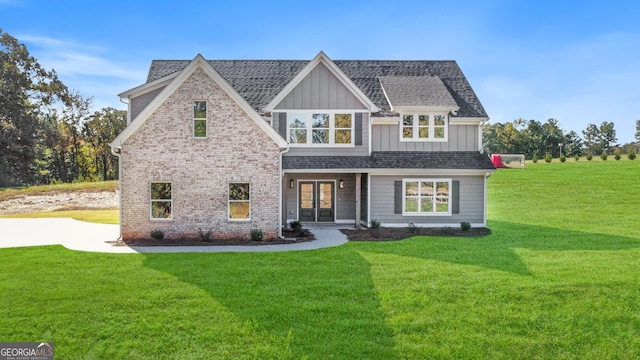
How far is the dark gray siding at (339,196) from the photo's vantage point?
825 inches

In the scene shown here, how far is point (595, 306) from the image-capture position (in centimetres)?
872

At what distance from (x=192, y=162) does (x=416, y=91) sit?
11.5m

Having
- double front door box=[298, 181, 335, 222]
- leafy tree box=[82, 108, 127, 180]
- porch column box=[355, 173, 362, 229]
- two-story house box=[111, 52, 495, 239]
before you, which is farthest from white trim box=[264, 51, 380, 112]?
leafy tree box=[82, 108, 127, 180]

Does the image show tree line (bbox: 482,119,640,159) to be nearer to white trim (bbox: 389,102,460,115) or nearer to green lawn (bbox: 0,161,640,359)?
white trim (bbox: 389,102,460,115)

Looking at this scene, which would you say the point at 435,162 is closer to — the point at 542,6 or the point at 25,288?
the point at 542,6

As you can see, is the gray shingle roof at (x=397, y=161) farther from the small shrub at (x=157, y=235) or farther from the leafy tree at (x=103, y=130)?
the leafy tree at (x=103, y=130)

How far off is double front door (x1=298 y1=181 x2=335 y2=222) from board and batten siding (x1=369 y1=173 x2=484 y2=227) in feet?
7.30

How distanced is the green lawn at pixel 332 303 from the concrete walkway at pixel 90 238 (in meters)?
0.97

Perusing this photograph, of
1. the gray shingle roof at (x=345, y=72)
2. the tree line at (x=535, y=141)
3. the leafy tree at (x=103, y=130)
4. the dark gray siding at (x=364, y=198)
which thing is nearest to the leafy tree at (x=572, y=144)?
the tree line at (x=535, y=141)

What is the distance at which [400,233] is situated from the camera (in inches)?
712

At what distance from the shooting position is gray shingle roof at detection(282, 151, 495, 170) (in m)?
19.3

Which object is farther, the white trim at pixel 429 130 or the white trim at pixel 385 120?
the white trim at pixel 429 130

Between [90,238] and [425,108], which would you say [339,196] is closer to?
[425,108]

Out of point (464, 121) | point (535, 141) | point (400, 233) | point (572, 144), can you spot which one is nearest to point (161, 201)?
point (400, 233)
